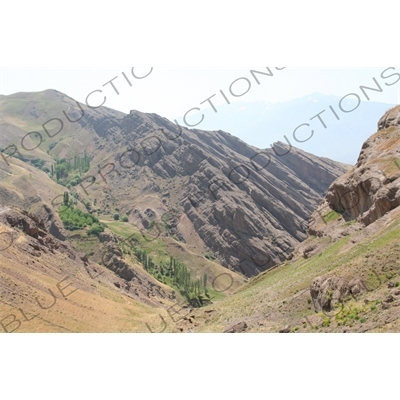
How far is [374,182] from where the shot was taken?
45.8m

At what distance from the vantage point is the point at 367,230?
131ft

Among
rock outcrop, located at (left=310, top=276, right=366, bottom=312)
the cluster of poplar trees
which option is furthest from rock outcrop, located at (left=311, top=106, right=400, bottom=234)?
the cluster of poplar trees

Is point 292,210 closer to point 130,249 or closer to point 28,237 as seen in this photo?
point 130,249

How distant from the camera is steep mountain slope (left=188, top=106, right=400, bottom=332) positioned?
21125 mm

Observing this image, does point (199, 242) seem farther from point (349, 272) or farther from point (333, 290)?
point (333, 290)

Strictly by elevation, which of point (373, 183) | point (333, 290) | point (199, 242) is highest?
point (333, 290)

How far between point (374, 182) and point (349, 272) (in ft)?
77.3

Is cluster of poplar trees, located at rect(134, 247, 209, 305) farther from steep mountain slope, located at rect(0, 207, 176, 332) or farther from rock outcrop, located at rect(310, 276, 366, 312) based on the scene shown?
rock outcrop, located at rect(310, 276, 366, 312)

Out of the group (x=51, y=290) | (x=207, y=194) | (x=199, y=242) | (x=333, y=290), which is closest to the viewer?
(x=333, y=290)

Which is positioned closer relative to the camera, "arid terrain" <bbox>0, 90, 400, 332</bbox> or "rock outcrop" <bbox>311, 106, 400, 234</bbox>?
"arid terrain" <bbox>0, 90, 400, 332</bbox>

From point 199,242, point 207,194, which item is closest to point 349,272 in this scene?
point 199,242

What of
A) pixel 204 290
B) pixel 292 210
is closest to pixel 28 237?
pixel 204 290

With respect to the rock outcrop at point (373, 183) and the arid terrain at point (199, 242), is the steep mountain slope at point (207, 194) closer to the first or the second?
the arid terrain at point (199, 242)

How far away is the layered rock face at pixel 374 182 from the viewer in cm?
4238
